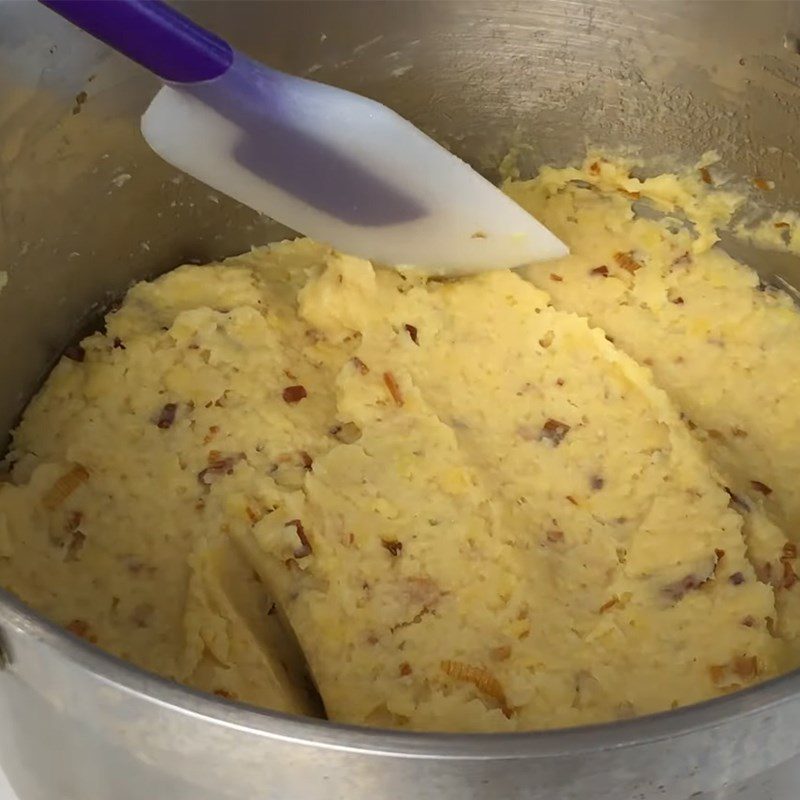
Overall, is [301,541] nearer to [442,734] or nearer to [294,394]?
[294,394]

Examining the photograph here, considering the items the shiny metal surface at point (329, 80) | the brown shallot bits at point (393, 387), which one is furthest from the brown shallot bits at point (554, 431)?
the shiny metal surface at point (329, 80)

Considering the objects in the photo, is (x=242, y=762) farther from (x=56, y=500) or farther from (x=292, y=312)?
(x=292, y=312)

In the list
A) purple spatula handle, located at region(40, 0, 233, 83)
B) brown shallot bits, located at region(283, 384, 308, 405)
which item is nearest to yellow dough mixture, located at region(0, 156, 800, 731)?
brown shallot bits, located at region(283, 384, 308, 405)

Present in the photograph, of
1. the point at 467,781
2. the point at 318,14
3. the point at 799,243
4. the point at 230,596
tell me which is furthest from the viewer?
the point at 799,243

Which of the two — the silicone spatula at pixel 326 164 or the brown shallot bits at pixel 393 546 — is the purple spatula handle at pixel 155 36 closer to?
the silicone spatula at pixel 326 164

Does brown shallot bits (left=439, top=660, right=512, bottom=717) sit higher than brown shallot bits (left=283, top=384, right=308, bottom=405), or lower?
lower

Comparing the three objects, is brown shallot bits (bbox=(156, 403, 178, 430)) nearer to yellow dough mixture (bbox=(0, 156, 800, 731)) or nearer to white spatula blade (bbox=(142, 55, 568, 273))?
yellow dough mixture (bbox=(0, 156, 800, 731))

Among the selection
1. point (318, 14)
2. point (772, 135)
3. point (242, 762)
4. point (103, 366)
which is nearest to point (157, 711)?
point (242, 762)
